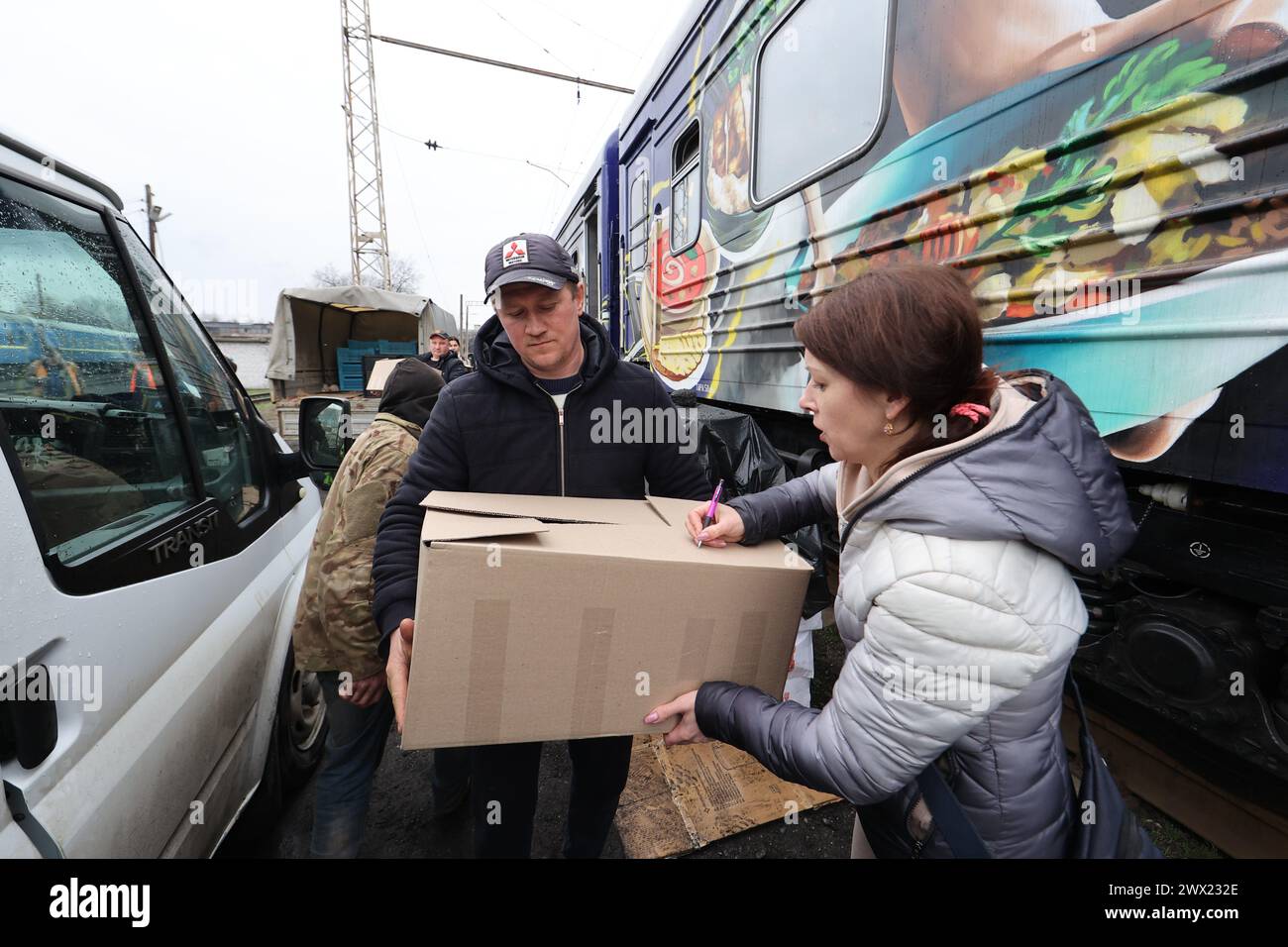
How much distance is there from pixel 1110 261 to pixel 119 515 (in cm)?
235

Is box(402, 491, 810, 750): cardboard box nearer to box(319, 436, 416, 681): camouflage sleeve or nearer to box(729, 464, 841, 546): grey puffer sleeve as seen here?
box(729, 464, 841, 546): grey puffer sleeve

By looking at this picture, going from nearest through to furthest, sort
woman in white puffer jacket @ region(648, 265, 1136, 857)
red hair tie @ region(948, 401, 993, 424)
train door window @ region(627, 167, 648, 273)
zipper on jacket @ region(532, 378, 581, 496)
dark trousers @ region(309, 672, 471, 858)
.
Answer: woman in white puffer jacket @ region(648, 265, 1136, 857) → red hair tie @ region(948, 401, 993, 424) → zipper on jacket @ region(532, 378, 581, 496) → dark trousers @ region(309, 672, 471, 858) → train door window @ region(627, 167, 648, 273)

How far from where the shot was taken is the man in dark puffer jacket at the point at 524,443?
146cm

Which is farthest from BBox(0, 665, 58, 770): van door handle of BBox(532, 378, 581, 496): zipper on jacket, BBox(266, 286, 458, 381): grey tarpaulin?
BBox(266, 286, 458, 381): grey tarpaulin

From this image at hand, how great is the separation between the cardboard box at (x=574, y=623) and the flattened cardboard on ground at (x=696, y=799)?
1283 mm

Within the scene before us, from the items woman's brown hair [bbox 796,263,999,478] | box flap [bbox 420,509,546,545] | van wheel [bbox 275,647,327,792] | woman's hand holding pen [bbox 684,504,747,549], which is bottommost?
van wheel [bbox 275,647,327,792]

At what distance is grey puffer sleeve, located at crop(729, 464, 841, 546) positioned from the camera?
1249mm

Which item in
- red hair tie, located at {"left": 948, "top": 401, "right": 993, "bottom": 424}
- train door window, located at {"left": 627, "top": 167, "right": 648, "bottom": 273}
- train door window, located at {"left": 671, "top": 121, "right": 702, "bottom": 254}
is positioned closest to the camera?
red hair tie, located at {"left": 948, "top": 401, "right": 993, "bottom": 424}

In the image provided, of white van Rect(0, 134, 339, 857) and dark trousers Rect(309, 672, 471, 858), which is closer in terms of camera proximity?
white van Rect(0, 134, 339, 857)

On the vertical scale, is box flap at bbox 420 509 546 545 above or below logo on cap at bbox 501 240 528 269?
below

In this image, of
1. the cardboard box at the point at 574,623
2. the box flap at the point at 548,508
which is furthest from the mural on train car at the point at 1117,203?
the box flap at the point at 548,508

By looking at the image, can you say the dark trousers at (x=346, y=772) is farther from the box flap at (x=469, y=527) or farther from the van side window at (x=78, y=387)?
the box flap at (x=469, y=527)

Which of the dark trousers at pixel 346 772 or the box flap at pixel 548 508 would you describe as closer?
the box flap at pixel 548 508
